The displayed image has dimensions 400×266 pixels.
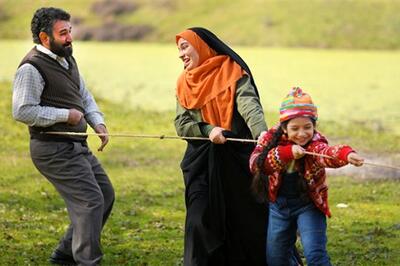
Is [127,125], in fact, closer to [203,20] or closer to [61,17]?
[61,17]

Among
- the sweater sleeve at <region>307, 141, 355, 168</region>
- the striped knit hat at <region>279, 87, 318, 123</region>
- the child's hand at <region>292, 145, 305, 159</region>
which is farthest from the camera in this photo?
the striped knit hat at <region>279, 87, 318, 123</region>

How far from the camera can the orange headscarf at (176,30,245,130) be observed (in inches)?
286

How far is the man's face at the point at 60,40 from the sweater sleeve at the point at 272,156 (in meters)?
1.93

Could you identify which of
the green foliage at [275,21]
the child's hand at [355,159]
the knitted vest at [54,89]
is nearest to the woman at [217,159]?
the knitted vest at [54,89]

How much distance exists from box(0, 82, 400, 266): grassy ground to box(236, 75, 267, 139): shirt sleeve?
2113 mm

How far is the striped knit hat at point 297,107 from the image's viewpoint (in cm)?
631

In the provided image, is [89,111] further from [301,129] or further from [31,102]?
[301,129]

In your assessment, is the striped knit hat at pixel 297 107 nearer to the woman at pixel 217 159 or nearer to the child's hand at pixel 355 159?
the child's hand at pixel 355 159

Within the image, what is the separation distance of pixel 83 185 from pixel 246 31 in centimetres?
4931

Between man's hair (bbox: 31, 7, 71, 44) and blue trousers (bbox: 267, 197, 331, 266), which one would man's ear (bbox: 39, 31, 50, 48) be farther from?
blue trousers (bbox: 267, 197, 331, 266)

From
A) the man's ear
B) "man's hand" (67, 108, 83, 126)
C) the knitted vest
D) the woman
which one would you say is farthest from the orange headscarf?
the man's ear

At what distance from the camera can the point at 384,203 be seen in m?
12.2

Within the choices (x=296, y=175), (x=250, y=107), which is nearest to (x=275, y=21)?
(x=250, y=107)

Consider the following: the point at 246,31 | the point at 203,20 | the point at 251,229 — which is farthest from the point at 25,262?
the point at 203,20
